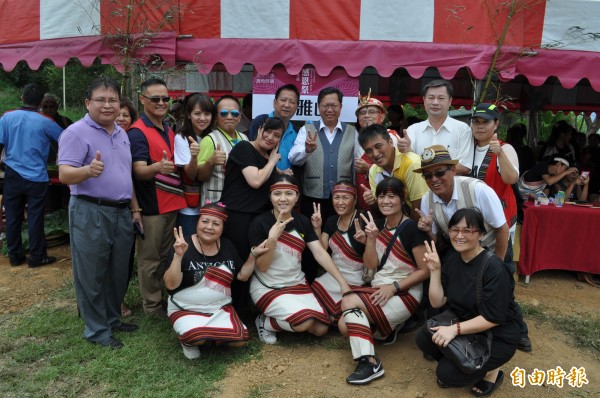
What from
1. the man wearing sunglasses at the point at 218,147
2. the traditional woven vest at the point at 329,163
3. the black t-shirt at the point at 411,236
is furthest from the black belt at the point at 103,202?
the black t-shirt at the point at 411,236

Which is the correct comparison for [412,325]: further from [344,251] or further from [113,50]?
[113,50]

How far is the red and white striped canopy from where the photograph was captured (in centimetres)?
426

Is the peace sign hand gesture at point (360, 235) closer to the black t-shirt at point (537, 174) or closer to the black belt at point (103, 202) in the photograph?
the black belt at point (103, 202)

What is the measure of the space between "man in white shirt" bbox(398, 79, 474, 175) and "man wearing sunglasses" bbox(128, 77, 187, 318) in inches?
68.8

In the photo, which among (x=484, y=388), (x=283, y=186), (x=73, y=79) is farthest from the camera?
(x=73, y=79)

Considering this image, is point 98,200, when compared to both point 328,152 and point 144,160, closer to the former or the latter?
point 144,160

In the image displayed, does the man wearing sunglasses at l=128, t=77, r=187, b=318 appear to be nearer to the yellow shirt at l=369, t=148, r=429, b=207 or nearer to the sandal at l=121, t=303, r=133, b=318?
the sandal at l=121, t=303, r=133, b=318

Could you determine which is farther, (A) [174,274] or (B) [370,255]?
(B) [370,255]

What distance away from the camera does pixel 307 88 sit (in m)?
4.45

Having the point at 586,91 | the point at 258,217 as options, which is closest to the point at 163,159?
the point at 258,217

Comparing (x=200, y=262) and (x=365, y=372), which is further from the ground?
(x=200, y=262)

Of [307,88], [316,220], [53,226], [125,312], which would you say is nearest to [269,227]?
[316,220]

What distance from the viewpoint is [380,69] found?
4.25m

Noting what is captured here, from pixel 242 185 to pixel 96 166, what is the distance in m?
1.02
